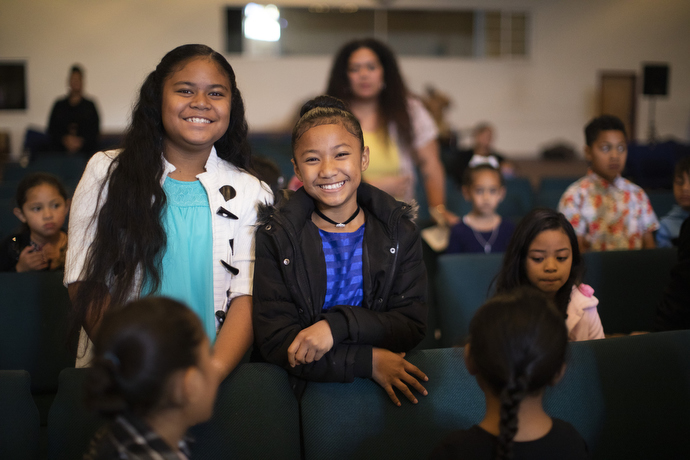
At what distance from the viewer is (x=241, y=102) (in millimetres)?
1670

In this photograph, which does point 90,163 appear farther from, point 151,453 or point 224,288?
point 151,453

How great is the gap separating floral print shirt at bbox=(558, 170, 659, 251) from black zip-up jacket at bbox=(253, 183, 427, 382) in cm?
160

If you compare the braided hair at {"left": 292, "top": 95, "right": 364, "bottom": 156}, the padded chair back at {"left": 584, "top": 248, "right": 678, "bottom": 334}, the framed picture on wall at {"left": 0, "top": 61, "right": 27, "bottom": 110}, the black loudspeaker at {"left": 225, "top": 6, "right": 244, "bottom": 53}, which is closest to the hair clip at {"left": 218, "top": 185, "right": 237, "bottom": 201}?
the braided hair at {"left": 292, "top": 95, "right": 364, "bottom": 156}

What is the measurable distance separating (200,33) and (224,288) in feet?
28.8

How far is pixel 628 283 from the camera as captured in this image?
7.37 feet

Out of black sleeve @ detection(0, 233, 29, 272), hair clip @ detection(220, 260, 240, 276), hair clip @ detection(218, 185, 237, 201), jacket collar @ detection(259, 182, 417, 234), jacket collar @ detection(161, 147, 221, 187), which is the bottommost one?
black sleeve @ detection(0, 233, 29, 272)

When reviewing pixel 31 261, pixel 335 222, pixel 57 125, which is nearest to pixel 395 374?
pixel 335 222

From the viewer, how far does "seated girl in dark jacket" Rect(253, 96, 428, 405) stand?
4.41 ft

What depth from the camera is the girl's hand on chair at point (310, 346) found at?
131cm

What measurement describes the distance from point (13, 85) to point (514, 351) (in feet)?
33.3

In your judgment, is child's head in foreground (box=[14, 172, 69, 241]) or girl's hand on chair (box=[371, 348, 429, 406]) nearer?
girl's hand on chair (box=[371, 348, 429, 406])

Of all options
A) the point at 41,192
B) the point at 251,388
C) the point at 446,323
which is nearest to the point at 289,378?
the point at 251,388

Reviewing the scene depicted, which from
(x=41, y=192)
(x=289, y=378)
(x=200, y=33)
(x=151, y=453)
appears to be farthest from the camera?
(x=200, y=33)

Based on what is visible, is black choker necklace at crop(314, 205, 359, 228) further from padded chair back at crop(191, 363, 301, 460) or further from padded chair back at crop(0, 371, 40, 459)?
padded chair back at crop(0, 371, 40, 459)
